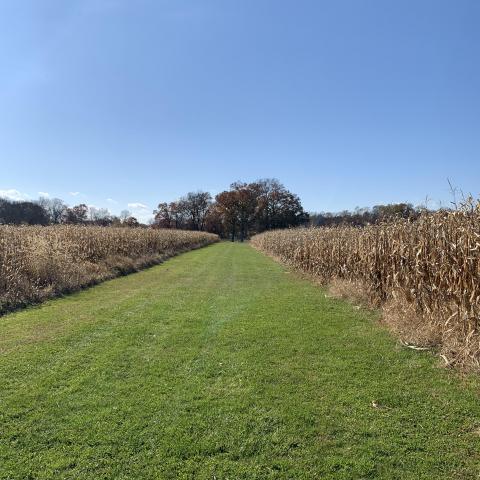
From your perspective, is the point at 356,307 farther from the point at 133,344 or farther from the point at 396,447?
the point at 396,447

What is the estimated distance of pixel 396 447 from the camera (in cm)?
377

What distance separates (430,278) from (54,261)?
432 inches

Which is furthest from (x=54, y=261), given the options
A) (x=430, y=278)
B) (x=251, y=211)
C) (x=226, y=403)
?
(x=251, y=211)

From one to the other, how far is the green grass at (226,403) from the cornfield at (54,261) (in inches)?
91.7

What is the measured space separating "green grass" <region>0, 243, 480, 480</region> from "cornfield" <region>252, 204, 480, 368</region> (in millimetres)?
506

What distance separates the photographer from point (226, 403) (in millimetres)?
4633

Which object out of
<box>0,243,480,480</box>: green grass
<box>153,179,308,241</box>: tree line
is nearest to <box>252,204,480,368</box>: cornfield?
<box>0,243,480,480</box>: green grass

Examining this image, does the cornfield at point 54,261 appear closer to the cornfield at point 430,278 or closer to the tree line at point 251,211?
the cornfield at point 430,278

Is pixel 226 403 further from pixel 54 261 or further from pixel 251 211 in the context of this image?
pixel 251 211

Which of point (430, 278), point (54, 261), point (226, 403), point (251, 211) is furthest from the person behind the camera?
point (251, 211)

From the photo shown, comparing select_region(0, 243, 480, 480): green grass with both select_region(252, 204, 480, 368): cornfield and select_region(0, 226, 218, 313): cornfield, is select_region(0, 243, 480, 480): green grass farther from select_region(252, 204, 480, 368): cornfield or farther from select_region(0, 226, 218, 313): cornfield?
select_region(0, 226, 218, 313): cornfield

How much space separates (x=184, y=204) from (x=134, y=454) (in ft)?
352

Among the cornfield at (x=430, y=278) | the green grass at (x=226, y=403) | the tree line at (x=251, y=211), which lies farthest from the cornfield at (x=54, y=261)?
the tree line at (x=251, y=211)

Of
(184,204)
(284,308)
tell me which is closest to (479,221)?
(284,308)
